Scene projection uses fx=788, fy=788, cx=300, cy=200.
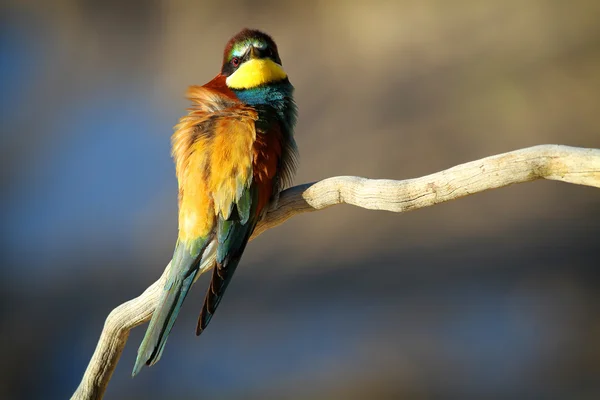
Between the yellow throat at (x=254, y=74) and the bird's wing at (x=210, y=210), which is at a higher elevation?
the yellow throat at (x=254, y=74)

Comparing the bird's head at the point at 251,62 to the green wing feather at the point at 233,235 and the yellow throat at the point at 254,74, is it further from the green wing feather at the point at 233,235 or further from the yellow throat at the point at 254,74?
the green wing feather at the point at 233,235

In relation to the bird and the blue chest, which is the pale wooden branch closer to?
the bird

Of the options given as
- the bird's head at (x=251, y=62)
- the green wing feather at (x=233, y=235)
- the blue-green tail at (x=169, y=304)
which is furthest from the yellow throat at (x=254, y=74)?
the blue-green tail at (x=169, y=304)

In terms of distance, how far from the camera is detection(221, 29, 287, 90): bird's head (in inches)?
66.7

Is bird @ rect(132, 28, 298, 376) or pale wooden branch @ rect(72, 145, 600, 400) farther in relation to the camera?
bird @ rect(132, 28, 298, 376)

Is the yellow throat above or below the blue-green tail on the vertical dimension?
above

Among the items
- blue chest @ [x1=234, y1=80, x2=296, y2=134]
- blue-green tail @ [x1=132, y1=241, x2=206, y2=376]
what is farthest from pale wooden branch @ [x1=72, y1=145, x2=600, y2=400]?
blue chest @ [x1=234, y1=80, x2=296, y2=134]

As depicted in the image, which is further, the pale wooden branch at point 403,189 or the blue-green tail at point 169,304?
the blue-green tail at point 169,304

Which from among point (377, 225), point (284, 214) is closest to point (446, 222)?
point (377, 225)

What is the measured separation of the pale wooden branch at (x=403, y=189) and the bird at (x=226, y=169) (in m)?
0.07

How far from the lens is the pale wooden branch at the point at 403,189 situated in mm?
1177

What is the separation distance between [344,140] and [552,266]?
962mm

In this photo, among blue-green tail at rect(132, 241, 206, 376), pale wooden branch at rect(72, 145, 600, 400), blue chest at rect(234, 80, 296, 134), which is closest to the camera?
pale wooden branch at rect(72, 145, 600, 400)

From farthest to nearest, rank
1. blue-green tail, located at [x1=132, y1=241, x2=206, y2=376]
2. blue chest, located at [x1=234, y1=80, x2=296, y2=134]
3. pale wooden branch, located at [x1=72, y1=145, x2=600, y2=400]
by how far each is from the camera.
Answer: blue chest, located at [x1=234, y1=80, x2=296, y2=134] < blue-green tail, located at [x1=132, y1=241, x2=206, y2=376] < pale wooden branch, located at [x1=72, y1=145, x2=600, y2=400]
